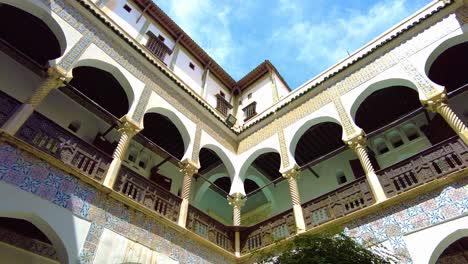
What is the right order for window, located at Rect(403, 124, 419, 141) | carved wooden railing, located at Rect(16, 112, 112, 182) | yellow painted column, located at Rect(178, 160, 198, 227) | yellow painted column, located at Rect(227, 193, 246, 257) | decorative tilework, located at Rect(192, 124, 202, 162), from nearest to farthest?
1. carved wooden railing, located at Rect(16, 112, 112, 182)
2. yellow painted column, located at Rect(178, 160, 198, 227)
3. yellow painted column, located at Rect(227, 193, 246, 257)
4. decorative tilework, located at Rect(192, 124, 202, 162)
5. window, located at Rect(403, 124, 419, 141)

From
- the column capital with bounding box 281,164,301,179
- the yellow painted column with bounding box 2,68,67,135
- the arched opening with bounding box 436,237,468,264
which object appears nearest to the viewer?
the yellow painted column with bounding box 2,68,67,135

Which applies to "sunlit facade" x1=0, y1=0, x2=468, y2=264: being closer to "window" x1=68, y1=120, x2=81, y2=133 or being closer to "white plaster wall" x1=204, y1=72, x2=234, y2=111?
"window" x1=68, y1=120, x2=81, y2=133

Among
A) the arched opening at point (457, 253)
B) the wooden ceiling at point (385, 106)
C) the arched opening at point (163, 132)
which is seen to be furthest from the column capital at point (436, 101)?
the arched opening at point (163, 132)

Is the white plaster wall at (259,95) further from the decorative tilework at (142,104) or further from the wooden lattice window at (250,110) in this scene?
the decorative tilework at (142,104)

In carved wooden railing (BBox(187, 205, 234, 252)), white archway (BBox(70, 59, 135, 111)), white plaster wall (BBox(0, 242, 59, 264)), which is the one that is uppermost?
white archway (BBox(70, 59, 135, 111))

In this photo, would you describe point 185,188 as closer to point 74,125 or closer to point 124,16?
point 74,125

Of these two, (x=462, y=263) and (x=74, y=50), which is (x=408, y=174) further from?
(x=74, y=50)

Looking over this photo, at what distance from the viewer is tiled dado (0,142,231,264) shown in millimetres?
5195

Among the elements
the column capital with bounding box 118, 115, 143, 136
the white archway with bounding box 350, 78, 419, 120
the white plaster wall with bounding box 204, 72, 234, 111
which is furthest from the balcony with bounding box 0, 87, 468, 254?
the white plaster wall with bounding box 204, 72, 234, 111

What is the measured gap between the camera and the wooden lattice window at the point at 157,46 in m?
11.4

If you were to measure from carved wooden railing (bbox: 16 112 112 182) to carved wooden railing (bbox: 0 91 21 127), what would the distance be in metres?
0.29

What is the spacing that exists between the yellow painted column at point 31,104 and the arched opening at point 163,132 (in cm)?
382

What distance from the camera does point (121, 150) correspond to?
23.3ft

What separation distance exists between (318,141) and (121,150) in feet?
22.1
